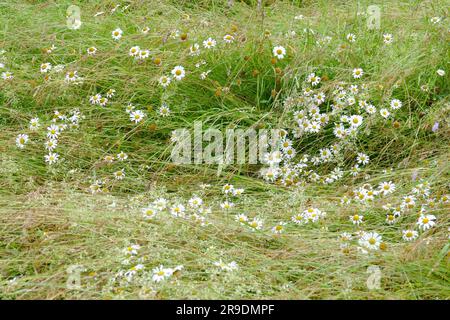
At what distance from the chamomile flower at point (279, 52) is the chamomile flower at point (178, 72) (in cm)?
47

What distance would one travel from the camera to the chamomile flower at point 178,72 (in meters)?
3.08

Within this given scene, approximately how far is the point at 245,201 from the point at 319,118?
2.04ft

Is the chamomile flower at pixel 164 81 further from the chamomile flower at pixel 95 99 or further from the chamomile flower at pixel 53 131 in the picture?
the chamomile flower at pixel 53 131

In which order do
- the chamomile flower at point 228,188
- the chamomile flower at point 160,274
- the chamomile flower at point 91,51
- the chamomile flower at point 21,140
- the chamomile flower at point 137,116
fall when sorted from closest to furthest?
the chamomile flower at point 160,274, the chamomile flower at point 228,188, the chamomile flower at point 21,140, the chamomile flower at point 137,116, the chamomile flower at point 91,51

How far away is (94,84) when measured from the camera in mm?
3182

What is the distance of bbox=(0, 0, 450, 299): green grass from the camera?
6.74 ft

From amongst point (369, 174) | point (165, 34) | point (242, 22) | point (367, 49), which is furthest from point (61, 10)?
point (369, 174)

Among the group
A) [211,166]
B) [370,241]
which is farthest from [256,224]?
[211,166]

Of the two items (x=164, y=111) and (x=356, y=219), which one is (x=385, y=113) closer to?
(x=356, y=219)

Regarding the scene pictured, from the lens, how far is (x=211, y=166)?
2.88m

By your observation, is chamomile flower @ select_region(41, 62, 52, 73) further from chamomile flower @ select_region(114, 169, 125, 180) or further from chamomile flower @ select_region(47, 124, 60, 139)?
chamomile flower @ select_region(114, 169, 125, 180)

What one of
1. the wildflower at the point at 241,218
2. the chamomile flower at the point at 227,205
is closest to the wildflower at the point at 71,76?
the chamomile flower at the point at 227,205

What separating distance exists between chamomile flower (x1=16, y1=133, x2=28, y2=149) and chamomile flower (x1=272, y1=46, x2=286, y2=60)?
130 centimetres

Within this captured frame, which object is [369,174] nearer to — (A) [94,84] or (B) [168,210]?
(B) [168,210]
